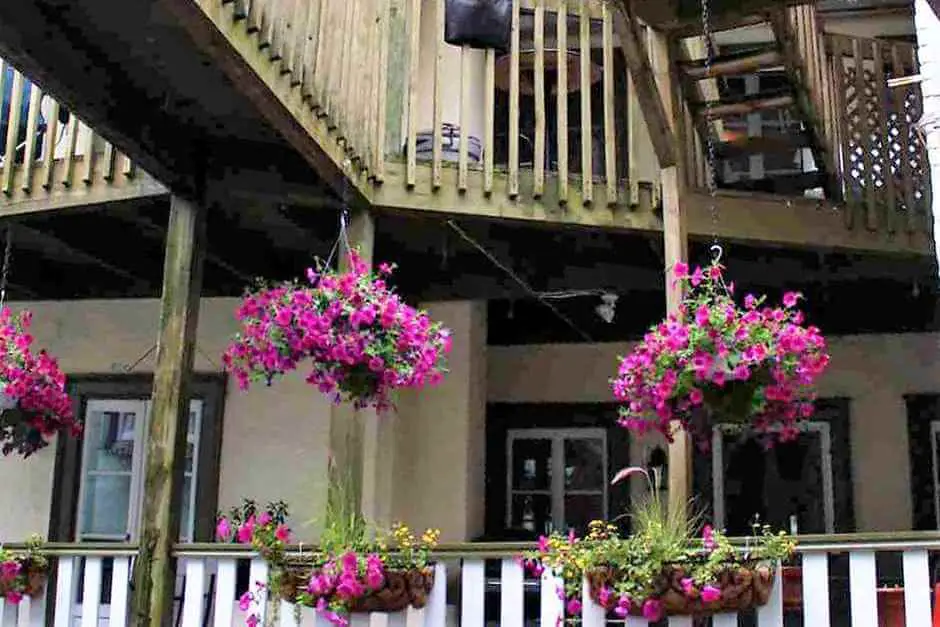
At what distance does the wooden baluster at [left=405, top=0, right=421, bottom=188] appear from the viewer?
6016 millimetres

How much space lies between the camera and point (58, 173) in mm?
6121

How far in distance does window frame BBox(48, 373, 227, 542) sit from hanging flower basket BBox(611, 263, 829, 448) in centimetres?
407

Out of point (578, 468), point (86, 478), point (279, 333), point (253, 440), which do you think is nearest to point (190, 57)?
point (279, 333)

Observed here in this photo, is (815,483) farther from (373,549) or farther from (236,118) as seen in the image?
(236,118)

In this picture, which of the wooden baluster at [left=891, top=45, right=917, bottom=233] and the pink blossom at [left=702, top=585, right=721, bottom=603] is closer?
the pink blossom at [left=702, top=585, right=721, bottom=603]

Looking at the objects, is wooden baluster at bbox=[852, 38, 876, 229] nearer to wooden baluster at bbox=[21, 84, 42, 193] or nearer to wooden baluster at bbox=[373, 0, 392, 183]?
wooden baluster at bbox=[373, 0, 392, 183]

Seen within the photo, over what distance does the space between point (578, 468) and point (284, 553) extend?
440 centimetres

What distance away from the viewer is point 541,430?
894 centimetres

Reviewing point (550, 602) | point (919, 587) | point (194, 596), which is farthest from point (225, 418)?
point (919, 587)

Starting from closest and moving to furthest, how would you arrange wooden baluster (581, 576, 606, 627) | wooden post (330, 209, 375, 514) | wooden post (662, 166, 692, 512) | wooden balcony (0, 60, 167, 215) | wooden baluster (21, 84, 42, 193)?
1. wooden baluster (581, 576, 606, 627)
2. wooden post (662, 166, 692, 512)
3. wooden post (330, 209, 375, 514)
4. wooden balcony (0, 60, 167, 215)
5. wooden baluster (21, 84, 42, 193)

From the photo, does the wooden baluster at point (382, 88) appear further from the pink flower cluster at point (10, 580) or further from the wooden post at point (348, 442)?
the pink flower cluster at point (10, 580)

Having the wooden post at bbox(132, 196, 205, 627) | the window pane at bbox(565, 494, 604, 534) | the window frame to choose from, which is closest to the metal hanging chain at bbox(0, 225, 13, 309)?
the window frame

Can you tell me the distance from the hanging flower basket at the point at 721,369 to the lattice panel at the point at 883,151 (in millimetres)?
2094

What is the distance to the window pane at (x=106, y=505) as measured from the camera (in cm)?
810
